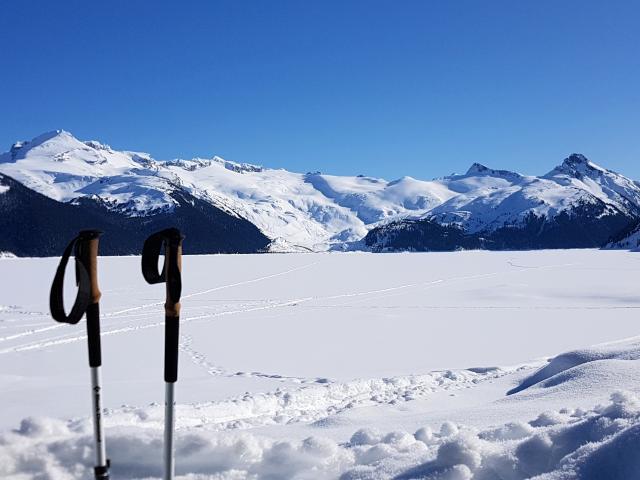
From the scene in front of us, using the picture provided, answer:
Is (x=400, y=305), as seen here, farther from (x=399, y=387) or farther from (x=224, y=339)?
(x=399, y=387)

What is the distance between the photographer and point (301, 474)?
387 centimetres

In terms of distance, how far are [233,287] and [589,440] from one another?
28.6 m

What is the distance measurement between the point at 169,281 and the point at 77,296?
0.48m

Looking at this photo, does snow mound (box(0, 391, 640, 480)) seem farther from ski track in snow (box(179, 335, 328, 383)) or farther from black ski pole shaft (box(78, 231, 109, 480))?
ski track in snow (box(179, 335, 328, 383))

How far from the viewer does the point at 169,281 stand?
2715 mm

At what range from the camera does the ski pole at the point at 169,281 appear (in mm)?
2686

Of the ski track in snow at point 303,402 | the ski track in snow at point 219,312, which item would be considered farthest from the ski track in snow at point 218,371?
the ski track in snow at point 219,312

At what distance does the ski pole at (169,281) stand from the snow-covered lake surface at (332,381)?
126cm

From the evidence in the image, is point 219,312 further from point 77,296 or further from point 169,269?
point 169,269

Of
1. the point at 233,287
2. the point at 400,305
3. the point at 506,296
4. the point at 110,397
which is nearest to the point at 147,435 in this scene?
the point at 110,397

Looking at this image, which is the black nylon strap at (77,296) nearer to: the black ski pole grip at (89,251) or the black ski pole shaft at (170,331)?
the black ski pole grip at (89,251)

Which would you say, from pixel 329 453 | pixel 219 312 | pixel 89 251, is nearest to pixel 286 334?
pixel 219 312

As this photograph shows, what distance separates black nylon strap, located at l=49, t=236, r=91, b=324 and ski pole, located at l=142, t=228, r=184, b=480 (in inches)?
11.8

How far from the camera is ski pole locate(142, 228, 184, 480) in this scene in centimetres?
269
